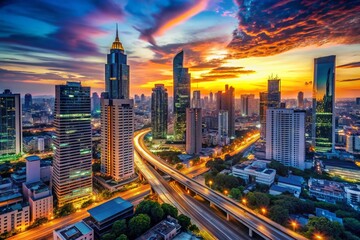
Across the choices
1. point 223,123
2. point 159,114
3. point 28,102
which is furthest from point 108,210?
point 28,102

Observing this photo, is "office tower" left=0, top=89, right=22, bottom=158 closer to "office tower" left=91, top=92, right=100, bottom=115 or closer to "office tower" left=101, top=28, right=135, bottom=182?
"office tower" left=101, top=28, right=135, bottom=182

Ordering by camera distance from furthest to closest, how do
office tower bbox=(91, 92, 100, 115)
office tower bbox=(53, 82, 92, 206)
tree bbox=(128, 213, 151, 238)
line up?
office tower bbox=(91, 92, 100, 115) → office tower bbox=(53, 82, 92, 206) → tree bbox=(128, 213, 151, 238)

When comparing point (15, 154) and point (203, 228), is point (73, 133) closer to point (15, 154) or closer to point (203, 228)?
point (203, 228)

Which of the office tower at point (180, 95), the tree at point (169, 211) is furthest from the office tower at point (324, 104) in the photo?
the tree at point (169, 211)

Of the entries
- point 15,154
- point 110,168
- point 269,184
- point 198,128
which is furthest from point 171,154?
point 15,154

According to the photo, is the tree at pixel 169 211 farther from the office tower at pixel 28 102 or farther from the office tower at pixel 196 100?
the office tower at pixel 28 102

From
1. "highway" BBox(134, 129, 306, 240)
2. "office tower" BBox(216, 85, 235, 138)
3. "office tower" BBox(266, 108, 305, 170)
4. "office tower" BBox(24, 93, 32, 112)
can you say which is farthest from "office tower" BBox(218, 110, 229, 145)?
"office tower" BBox(24, 93, 32, 112)
